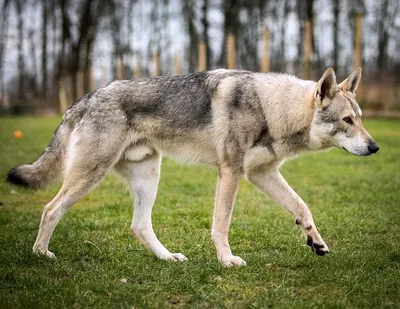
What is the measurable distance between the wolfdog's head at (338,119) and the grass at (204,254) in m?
0.93

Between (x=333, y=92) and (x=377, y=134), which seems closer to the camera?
(x=333, y=92)

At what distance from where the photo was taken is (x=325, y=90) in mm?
4344

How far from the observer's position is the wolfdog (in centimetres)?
432

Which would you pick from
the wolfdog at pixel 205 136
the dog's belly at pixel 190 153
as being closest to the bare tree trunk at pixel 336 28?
the wolfdog at pixel 205 136

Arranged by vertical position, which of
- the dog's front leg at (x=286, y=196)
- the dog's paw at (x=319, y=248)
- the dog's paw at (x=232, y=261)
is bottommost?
the dog's paw at (x=232, y=261)

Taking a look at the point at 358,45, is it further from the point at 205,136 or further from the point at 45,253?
the point at 45,253

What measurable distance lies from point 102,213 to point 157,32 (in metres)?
34.8

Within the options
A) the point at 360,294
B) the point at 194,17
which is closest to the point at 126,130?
the point at 360,294

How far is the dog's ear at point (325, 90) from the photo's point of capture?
4.28 meters

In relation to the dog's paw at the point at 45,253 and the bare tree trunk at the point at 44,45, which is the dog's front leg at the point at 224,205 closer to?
the dog's paw at the point at 45,253

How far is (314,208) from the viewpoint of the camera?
6320 mm

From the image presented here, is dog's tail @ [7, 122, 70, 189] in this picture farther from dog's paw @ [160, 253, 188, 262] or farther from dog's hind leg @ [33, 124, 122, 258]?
dog's paw @ [160, 253, 188, 262]

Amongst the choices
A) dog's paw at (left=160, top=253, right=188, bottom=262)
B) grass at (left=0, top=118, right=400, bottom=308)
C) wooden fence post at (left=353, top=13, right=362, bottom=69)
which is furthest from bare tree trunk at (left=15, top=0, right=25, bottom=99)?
dog's paw at (left=160, top=253, right=188, bottom=262)

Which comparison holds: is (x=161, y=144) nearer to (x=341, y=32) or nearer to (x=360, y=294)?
(x=360, y=294)
